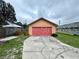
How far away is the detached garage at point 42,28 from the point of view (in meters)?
34.1

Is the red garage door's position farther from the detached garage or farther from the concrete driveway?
the concrete driveway

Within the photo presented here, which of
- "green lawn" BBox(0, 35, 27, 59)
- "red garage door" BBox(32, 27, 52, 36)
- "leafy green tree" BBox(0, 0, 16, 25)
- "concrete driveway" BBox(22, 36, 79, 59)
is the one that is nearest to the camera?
"green lawn" BBox(0, 35, 27, 59)

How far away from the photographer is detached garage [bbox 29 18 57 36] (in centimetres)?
3409

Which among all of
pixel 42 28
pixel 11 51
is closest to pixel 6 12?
pixel 42 28

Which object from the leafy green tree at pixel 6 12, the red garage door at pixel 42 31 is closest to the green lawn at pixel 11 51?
the red garage door at pixel 42 31

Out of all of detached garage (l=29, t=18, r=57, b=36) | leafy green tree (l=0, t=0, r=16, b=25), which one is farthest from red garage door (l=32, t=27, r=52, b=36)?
leafy green tree (l=0, t=0, r=16, b=25)

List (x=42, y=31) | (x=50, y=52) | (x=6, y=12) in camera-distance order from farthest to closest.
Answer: (x=6, y=12) → (x=42, y=31) → (x=50, y=52)

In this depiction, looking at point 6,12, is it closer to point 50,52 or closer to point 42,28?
point 42,28

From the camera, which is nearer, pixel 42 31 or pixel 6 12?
pixel 42 31

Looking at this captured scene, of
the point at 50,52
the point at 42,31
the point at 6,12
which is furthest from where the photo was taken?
the point at 6,12

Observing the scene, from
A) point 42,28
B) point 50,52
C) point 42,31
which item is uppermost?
point 42,28

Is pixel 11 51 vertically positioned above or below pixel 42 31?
below

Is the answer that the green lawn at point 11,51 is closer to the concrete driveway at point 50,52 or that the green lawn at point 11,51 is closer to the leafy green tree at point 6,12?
the concrete driveway at point 50,52

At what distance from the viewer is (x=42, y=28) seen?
3422 centimetres
